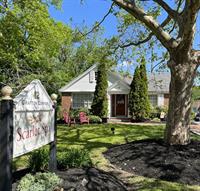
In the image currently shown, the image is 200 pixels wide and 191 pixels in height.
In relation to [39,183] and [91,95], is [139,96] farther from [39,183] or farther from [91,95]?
[39,183]

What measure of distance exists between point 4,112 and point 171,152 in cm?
542

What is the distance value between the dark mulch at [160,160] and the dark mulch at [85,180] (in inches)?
48.1

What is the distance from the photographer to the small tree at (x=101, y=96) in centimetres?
2523

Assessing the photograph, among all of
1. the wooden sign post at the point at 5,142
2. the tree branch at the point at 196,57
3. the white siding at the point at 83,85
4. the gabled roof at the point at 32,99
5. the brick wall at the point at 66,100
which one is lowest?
the wooden sign post at the point at 5,142

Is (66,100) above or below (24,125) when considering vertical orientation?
above

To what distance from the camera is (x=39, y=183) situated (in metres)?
4.94

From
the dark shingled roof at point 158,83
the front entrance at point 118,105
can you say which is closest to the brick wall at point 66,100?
the front entrance at point 118,105

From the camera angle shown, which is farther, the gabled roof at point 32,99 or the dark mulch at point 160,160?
the dark mulch at point 160,160

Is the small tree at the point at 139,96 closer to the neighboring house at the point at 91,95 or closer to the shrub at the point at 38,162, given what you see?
the neighboring house at the point at 91,95

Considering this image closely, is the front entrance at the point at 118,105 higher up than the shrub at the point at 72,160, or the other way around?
the front entrance at the point at 118,105

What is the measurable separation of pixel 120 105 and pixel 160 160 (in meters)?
21.0

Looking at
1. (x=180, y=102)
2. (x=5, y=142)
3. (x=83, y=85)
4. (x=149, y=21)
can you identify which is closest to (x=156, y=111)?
(x=83, y=85)

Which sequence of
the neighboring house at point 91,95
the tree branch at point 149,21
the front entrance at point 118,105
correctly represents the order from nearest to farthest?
the tree branch at point 149,21 → the neighboring house at point 91,95 → the front entrance at point 118,105

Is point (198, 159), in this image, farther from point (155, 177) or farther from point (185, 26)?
point (185, 26)
